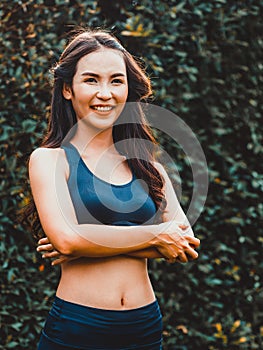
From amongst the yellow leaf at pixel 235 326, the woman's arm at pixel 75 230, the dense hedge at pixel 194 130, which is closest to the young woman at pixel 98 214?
the woman's arm at pixel 75 230

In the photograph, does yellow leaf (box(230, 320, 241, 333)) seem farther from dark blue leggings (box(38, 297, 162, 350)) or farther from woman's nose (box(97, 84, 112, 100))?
woman's nose (box(97, 84, 112, 100))

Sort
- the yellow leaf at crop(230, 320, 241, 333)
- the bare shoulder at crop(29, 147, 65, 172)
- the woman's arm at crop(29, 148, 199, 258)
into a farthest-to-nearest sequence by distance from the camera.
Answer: the yellow leaf at crop(230, 320, 241, 333)
the bare shoulder at crop(29, 147, 65, 172)
the woman's arm at crop(29, 148, 199, 258)

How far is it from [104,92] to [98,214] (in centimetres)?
46

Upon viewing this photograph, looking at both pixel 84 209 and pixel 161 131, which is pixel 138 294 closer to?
pixel 84 209

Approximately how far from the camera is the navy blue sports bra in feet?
8.51

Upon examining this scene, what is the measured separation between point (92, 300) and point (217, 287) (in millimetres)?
2082

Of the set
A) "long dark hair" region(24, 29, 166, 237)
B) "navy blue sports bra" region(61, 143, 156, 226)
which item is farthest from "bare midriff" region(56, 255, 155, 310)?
"long dark hair" region(24, 29, 166, 237)

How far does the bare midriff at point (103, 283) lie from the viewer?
8.48 feet

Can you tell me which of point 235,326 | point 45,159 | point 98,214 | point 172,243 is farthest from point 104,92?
point 235,326

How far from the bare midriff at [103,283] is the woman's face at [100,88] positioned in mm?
535

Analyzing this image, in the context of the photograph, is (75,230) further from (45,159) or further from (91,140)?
(91,140)

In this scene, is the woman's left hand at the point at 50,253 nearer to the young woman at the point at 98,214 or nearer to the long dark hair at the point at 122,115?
the young woman at the point at 98,214

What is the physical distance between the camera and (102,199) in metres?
2.60

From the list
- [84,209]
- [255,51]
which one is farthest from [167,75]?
[84,209]
